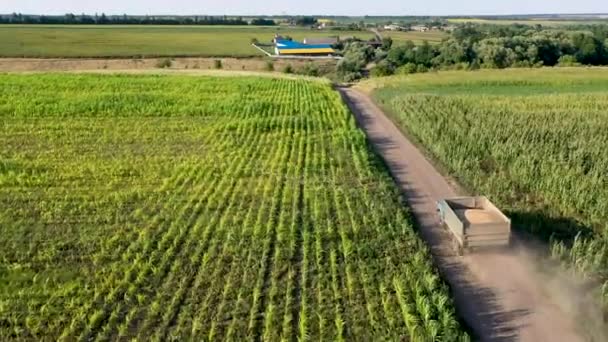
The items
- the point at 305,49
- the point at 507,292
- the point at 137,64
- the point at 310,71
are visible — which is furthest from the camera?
the point at 305,49

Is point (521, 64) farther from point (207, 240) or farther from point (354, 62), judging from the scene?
point (207, 240)

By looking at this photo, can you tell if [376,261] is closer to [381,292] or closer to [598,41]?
[381,292]

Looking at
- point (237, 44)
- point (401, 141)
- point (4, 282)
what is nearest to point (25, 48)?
point (237, 44)

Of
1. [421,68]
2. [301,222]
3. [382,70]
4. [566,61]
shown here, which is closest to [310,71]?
[382,70]

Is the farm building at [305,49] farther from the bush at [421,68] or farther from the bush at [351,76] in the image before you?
the bush at [351,76]

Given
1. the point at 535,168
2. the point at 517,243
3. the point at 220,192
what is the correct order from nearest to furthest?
1. the point at 517,243
2. the point at 220,192
3. the point at 535,168

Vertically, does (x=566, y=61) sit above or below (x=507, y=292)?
above

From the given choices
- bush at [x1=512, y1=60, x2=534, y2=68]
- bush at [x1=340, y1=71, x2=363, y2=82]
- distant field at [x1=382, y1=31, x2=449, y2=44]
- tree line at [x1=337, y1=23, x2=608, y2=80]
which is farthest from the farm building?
bush at [x1=512, y1=60, x2=534, y2=68]
